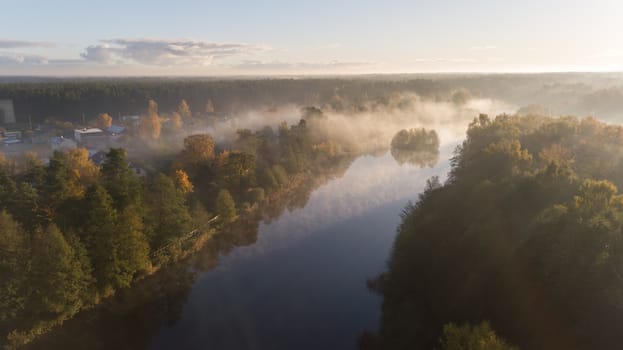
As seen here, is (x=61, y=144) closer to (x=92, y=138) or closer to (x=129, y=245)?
(x=92, y=138)

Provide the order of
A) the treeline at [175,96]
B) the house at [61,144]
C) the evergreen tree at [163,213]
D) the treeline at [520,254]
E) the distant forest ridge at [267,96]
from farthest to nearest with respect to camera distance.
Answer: the treeline at [175,96] → the distant forest ridge at [267,96] → the house at [61,144] → the evergreen tree at [163,213] → the treeline at [520,254]

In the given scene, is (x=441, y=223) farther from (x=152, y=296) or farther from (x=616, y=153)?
(x=152, y=296)

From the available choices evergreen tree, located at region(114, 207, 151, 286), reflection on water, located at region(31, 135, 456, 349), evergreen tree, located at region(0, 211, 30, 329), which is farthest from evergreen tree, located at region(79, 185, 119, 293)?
evergreen tree, located at region(0, 211, 30, 329)

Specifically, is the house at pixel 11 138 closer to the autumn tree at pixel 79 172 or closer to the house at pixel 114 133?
the house at pixel 114 133

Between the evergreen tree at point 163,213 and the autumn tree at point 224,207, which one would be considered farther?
the autumn tree at point 224,207

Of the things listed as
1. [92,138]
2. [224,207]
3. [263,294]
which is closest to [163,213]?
[224,207]

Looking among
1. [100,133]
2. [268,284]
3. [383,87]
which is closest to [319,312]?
[268,284]

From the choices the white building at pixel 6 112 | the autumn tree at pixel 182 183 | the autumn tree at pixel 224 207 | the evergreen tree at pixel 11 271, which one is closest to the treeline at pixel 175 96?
the white building at pixel 6 112
